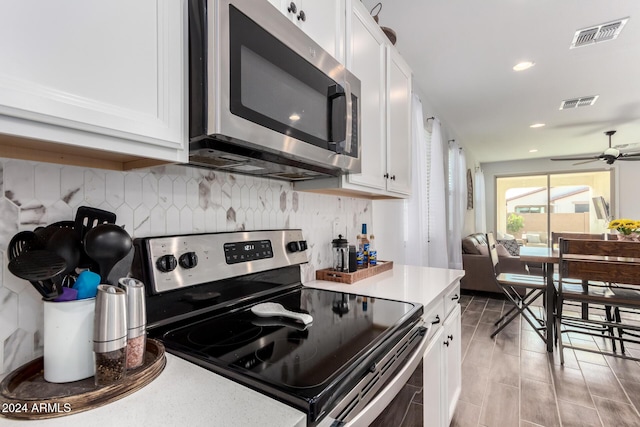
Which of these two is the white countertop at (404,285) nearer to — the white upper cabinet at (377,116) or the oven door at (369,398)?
the oven door at (369,398)

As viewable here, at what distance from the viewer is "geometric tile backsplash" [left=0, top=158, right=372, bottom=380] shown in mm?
678

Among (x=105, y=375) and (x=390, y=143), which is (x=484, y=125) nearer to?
(x=390, y=143)

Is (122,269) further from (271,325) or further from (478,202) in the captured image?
(478,202)

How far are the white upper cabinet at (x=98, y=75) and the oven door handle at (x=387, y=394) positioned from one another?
714 mm

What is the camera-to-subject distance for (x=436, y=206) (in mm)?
3553

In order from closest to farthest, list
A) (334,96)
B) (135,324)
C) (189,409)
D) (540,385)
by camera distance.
Result: (189,409), (135,324), (334,96), (540,385)

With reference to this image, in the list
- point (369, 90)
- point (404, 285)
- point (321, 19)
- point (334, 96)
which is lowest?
point (404, 285)

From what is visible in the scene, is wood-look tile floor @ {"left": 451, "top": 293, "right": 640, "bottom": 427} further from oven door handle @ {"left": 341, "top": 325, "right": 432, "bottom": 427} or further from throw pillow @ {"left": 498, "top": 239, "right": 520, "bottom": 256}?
throw pillow @ {"left": 498, "top": 239, "right": 520, "bottom": 256}

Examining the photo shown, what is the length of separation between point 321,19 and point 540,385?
2.68 metres

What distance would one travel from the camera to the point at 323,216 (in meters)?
1.72

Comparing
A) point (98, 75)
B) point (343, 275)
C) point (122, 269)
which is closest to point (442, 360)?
point (343, 275)

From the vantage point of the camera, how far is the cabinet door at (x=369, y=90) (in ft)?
4.67

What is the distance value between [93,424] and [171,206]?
623 millimetres

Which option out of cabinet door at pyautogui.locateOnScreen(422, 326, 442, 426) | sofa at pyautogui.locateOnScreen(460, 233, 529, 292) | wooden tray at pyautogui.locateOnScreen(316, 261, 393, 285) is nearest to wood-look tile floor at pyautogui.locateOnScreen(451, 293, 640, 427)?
cabinet door at pyautogui.locateOnScreen(422, 326, 442, 426)
